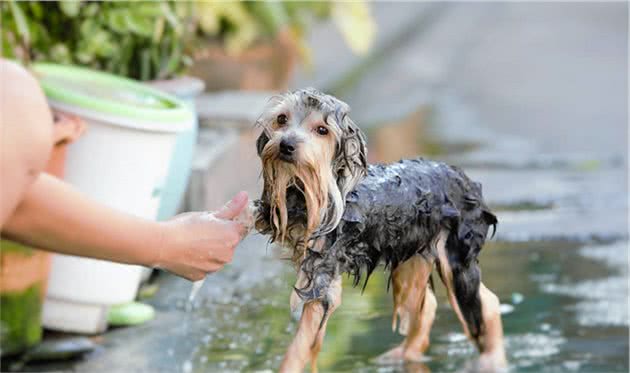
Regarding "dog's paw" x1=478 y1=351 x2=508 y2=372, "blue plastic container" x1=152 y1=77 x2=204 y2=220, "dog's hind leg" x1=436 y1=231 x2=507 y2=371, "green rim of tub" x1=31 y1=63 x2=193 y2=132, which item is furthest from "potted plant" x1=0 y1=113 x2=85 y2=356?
"dog's paw" x1=478 y1=351 x2=508 y2=372

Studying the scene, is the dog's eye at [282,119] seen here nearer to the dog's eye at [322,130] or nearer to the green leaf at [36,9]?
the dog's eye at [322,130]

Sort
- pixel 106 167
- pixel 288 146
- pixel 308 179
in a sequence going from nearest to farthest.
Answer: pixel 288 146 < pixel 308 179 < pixel 106 167

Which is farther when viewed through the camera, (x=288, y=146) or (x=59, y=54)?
(x=59, y=54)

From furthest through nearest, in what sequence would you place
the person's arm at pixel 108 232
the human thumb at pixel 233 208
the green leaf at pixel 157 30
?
the green leaf at pixel 157 30 < the human thumb at pixel 233 208 < the person's arm at pixel 108 232

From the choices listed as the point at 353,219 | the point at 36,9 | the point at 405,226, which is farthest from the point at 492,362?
the point at 36,9

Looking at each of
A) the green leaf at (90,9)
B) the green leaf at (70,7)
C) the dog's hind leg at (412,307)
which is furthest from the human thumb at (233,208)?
the green leaf at (90,9)

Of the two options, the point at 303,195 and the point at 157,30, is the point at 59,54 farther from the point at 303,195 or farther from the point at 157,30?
the point at 303,195

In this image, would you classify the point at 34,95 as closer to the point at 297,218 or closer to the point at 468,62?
the point at 297,218

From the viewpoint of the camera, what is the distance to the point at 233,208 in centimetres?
396

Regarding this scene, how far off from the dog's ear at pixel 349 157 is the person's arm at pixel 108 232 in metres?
0.38

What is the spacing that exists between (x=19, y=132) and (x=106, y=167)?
3.06 metres

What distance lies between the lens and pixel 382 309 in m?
6.41

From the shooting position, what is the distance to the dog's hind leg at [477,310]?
481 cm

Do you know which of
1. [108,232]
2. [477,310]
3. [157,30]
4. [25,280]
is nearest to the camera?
[108,232]
